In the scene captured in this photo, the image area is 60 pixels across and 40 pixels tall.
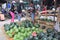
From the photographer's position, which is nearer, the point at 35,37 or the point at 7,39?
the point at 35,37

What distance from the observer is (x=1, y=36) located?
8.52 metres

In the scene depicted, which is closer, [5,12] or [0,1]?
[5,12]

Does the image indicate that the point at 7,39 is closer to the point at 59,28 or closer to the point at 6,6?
the point at 59,28

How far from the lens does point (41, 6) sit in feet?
58.9

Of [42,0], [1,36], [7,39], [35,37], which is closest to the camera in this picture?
[35,37]

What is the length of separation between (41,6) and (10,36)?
1026 centimetres

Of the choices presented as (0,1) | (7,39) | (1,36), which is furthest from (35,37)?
(0,1)

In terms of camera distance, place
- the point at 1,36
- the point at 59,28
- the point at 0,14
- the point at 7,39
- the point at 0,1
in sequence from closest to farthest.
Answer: the point at 59,28, the point at 7,39, the point at 1,36, the point at 0,14, the point at 0,1

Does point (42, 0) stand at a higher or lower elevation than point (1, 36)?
higher

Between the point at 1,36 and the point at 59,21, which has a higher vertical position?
the point at 59,21

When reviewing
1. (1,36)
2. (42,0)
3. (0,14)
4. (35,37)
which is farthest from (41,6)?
(35,37)

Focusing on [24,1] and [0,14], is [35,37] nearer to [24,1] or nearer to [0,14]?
[0,14]

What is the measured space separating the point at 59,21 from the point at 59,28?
18.6 inches

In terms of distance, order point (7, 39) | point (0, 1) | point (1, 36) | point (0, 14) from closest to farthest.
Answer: point (7, 39) < point (1, 36) < point (0, 14) < point (0, 1)
